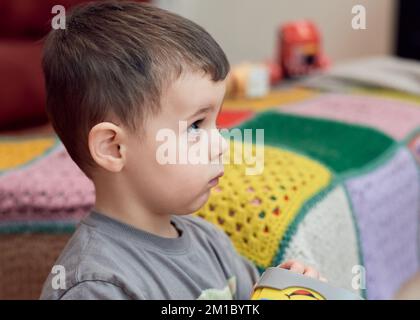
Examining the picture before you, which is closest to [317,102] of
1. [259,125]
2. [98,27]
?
[259,125]

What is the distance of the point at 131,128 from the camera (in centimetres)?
58

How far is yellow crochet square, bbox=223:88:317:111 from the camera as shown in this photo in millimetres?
1362

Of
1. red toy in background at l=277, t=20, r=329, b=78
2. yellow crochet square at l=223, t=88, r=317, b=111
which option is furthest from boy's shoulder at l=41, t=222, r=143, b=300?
red toy in background at l=277, t=20, r=329, b=78

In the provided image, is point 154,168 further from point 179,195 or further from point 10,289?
point 10,289

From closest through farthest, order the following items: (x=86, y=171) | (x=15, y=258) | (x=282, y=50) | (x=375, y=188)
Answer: (x=86, y=171)
(x=15, y=258)
(x=375, y=188)
(x=282, y=50)

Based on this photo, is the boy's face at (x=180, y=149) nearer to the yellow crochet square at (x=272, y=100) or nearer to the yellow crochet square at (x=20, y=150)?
the yellow crochet square at (x=20, y=150)

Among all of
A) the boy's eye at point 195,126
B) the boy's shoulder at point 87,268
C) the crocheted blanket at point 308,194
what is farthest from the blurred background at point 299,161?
the boy's shoulder at point 87,268

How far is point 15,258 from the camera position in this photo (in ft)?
2.85

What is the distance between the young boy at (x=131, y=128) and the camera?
57 centimetres

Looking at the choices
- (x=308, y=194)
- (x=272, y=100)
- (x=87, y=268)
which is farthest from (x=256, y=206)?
(x=272, y=100)

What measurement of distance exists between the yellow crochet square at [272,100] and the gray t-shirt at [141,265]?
2.11ft

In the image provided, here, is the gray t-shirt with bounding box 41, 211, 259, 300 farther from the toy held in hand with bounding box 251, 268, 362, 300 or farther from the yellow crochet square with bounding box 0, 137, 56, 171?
the yellow crochet square with bounding box 0, 137, 56, 171

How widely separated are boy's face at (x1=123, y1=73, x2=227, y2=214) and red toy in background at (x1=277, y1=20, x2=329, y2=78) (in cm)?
107

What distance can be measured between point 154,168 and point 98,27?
0.14 metres
